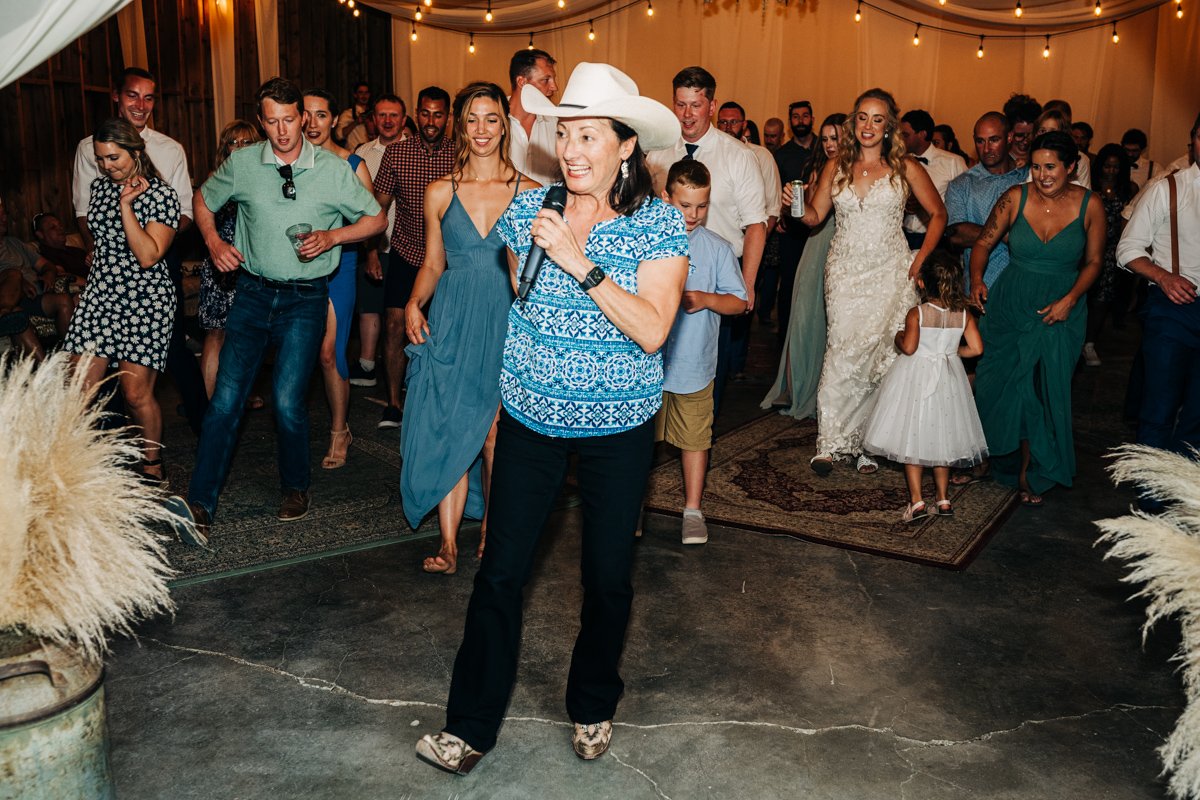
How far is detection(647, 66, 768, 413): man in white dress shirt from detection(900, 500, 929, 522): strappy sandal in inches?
39.2

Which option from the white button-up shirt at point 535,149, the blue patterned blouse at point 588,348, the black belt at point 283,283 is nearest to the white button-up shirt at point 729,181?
the white button-up shirt at point 535,149

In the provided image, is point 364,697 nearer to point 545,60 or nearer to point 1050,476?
point 545,60

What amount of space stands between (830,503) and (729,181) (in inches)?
63.7

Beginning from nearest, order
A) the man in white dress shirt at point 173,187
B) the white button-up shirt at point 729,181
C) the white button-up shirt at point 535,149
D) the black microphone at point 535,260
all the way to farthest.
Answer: the black microphone at point 535,260 → the white button-up shirt at point 535,149 → the man in white dress shirt at point 173,187 → the white button-up shirt at point 729,181

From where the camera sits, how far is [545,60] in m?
5.37

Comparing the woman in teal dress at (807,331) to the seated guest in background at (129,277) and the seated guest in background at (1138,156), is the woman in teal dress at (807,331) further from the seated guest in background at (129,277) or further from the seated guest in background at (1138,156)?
the seated guest in background at (1138,156)

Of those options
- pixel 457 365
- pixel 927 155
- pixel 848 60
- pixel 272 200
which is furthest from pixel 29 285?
pixel 848 60

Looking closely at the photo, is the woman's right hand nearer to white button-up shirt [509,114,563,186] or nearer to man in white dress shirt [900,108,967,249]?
white button-up shirt [509,114,563,186]

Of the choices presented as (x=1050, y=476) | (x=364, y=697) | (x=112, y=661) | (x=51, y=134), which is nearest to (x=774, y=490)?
(x=1050, y=476)

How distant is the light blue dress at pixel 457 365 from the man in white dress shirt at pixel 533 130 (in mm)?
795

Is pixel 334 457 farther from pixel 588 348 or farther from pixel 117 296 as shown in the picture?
pixel 588 348

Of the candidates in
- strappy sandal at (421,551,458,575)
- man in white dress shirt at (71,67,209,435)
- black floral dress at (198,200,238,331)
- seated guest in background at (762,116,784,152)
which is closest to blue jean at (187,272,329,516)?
man in white dress shirt at (71,67,209,435)

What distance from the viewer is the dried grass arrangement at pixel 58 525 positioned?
2059 millimetres

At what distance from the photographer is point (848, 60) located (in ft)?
43.5
